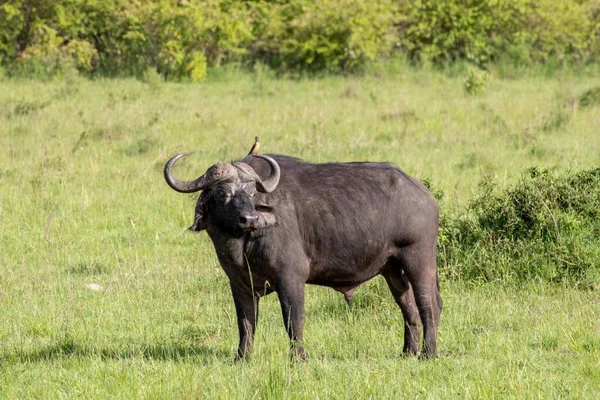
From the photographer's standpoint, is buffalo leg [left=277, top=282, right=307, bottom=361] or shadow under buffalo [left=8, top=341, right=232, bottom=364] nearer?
buffalo leg [left=277, top=282, right=307, bottom=361]

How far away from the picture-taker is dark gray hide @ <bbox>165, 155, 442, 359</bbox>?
611 centimetres

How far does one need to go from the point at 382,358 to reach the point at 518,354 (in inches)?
32.5

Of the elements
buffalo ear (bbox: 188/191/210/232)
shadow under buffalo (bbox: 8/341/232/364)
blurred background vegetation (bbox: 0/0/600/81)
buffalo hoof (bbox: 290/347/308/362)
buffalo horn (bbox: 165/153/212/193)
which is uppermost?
buffalo horn (bbox: 165/153/212/193)

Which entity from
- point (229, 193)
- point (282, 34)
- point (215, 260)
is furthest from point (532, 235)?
point (282, 34)

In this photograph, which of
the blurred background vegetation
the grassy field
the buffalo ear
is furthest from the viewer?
the blurred background vegetation

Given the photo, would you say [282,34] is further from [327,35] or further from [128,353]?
[128,353]

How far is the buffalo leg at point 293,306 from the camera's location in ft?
20.1

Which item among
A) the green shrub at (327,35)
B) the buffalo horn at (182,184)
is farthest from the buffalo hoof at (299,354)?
the green shrub at (327,35)

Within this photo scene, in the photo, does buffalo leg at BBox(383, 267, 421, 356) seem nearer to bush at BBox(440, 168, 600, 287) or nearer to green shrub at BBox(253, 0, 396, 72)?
bush at BBox(440, 168, 600, 287)

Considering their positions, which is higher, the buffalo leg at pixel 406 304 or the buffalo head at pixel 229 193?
the buffalo head at pixel 229 193

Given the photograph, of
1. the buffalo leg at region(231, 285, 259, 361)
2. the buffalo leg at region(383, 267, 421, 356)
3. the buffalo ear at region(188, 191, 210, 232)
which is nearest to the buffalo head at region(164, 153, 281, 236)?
the buffalo ear at region(188, 191, 210, 232)

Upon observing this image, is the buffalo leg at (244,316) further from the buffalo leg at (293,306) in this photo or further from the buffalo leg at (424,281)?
the buffalo leg at (424,281)

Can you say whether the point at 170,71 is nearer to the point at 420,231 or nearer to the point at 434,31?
the point at 434,31

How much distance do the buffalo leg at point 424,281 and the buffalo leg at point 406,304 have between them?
176 mm
